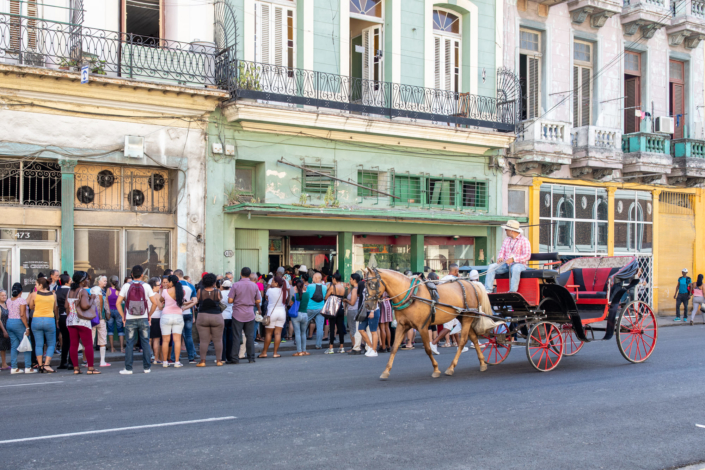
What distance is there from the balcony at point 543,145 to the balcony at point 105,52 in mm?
10311

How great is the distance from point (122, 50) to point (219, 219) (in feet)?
15.5

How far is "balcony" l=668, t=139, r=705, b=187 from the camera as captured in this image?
85.7 feet

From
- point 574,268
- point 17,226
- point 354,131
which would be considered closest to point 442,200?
point 354,131

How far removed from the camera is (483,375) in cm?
1104

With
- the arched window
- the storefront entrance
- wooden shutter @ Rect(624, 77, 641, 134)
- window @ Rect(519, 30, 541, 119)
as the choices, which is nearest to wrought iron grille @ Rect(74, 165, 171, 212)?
the storefront entrance

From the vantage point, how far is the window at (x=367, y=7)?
20484mm

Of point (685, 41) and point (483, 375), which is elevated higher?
point (685, 41)

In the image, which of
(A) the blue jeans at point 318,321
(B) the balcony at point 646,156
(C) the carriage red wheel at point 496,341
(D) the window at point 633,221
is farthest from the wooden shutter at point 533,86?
(C) the carriage red wheel at point 496,341

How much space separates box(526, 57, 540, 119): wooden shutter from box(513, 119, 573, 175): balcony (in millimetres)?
1435

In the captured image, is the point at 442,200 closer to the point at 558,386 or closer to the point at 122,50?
the point at 122,50

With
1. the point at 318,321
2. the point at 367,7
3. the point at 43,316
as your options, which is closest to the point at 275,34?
the point at 367,7

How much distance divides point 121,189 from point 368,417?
446 inches

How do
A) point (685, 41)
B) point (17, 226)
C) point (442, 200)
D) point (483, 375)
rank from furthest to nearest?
point (685, 41), point (442, 200), point (17, 226), point (483, 375)

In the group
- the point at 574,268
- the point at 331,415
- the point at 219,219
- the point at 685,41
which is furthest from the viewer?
the point at 685,41
